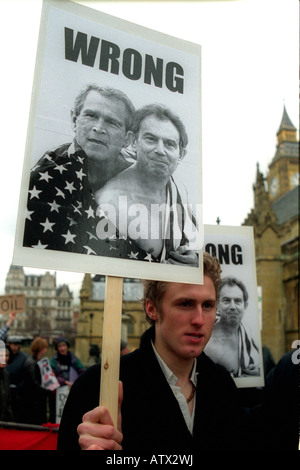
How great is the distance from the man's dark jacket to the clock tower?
71671 millimetres

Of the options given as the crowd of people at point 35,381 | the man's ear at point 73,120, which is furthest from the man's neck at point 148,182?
the crowd of people at point 35,381

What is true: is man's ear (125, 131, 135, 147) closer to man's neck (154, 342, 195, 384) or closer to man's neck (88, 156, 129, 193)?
man's neck (88, 156, 129, 193)

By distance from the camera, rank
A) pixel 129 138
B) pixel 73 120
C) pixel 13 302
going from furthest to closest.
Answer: pixel 13 302 → pixel 129 138 → pixel 73 120

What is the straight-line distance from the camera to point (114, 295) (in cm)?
177

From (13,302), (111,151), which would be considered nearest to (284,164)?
(13,302)

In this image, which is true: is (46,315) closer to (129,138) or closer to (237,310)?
(237,310)

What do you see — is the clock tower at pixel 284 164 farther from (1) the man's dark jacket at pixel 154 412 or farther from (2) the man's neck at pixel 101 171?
(2) the man's neck at pixel 101 171

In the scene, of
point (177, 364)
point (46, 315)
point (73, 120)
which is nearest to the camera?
point (73, 120)

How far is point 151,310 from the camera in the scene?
2.21 meters

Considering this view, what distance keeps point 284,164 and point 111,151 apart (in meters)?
76.7

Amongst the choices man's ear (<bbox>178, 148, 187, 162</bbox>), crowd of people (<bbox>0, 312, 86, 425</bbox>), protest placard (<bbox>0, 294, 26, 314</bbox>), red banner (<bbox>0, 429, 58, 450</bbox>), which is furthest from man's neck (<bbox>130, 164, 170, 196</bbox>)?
crowd of people (<bbox>0, 312, 86, 425</bbox>)

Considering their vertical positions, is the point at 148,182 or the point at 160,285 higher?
the point at 148,182
